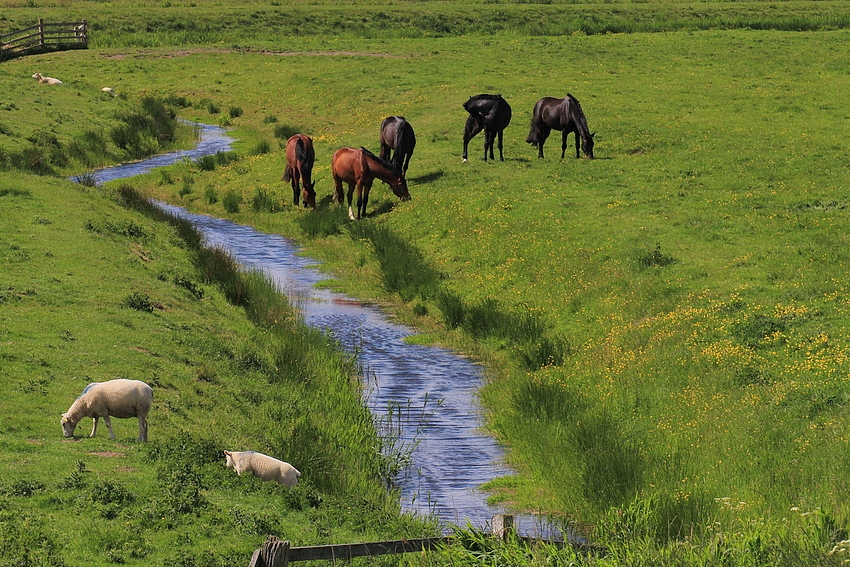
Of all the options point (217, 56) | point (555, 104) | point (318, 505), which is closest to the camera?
point (318, 505)

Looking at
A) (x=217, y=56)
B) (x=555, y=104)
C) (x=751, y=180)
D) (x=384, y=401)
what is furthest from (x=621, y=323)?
(x=217, y=56)

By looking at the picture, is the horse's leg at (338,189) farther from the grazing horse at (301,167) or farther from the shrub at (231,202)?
the shrub at (231,202)

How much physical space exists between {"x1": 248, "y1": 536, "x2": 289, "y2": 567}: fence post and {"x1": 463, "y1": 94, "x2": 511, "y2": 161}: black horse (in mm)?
24728

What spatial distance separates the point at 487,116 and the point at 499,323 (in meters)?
13.3

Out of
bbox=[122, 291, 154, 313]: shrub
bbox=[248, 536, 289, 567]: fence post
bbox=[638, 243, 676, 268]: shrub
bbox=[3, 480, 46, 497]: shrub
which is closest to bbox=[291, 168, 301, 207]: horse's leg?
bbox=[638, 243, 676, 268]: shrub

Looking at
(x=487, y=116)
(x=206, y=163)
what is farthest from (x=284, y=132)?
(x=487, y=116)

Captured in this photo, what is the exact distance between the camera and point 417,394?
16.6 meters

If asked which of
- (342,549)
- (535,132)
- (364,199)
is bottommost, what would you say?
(364,199)

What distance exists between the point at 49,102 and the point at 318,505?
35.0m

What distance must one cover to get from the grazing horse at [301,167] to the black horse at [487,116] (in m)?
4.87

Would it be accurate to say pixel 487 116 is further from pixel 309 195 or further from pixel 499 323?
pixel 499 323

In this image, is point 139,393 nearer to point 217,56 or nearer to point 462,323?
point 462,323

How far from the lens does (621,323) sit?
709 inches

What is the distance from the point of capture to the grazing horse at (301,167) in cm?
2956
